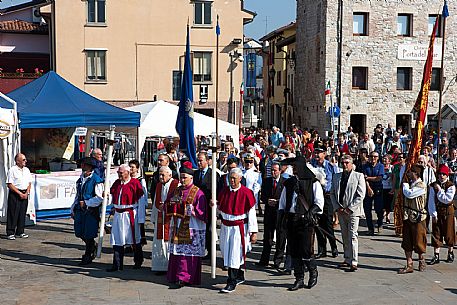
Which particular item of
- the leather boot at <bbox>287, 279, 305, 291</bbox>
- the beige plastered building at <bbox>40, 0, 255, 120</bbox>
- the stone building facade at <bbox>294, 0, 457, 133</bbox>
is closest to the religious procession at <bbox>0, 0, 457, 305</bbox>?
the leather boot at <bbox>287, 279, 305, 291</bbox>

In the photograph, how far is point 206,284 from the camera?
31.6ft

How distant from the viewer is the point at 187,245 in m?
9.48

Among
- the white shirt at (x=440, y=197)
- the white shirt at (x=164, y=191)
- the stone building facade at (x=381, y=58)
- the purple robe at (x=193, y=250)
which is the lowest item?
the purple robe at (x=193, y=250)

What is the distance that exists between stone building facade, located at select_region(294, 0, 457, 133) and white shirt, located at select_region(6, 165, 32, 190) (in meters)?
24.4

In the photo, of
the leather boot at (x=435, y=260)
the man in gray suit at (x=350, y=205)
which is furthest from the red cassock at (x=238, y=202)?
the leather boot at (x=435, y=260)

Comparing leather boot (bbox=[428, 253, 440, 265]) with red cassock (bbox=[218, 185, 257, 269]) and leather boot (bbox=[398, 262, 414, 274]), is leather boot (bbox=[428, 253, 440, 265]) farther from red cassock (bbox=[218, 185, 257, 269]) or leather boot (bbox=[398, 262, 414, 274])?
red cassock (bbox=[218, 185, 257, 269])

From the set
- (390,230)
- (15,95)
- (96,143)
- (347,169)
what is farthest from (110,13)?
(347,169)

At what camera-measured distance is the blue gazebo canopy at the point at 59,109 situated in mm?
14414

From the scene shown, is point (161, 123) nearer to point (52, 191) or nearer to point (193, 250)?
point (52, 191)

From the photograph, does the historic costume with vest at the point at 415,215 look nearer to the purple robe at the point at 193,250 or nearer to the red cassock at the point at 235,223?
the red cassock at the point at 235,223

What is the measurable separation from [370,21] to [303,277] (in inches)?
1107

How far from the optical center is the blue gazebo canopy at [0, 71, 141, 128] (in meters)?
14.4

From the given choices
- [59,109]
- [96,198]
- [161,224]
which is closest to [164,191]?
[161,224]

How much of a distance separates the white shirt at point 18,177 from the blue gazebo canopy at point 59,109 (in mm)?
1459
